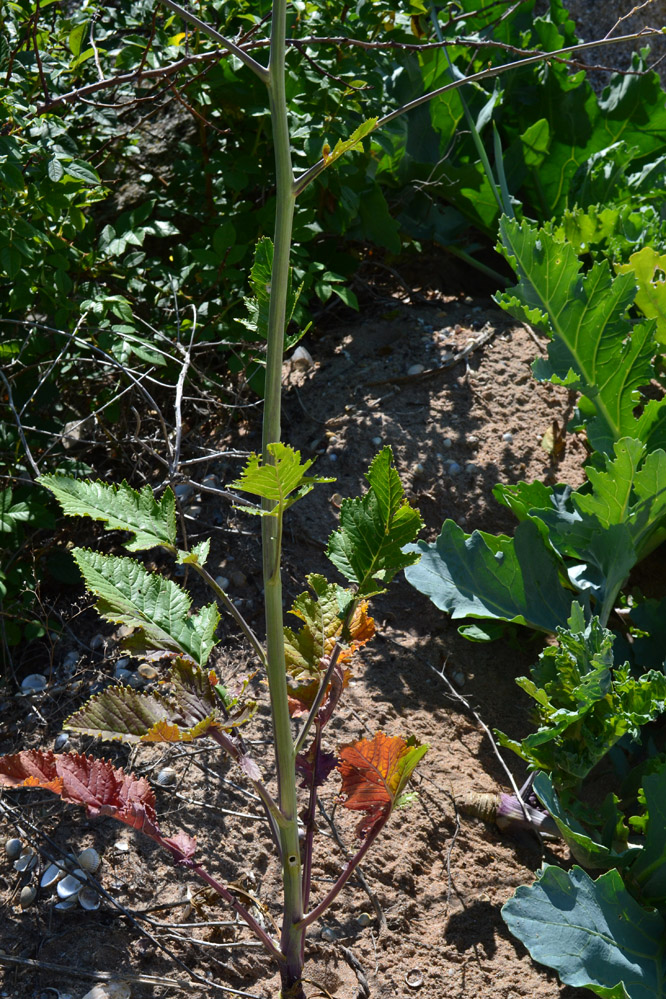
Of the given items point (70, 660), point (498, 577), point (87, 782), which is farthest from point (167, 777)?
point (498, 577)

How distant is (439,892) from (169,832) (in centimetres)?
55

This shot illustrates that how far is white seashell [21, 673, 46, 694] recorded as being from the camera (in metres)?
1.99

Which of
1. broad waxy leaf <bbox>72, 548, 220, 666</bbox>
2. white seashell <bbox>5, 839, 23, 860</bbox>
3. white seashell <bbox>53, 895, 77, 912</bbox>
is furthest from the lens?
white seashell <bbox>5, 839, 23, 860</bbox>

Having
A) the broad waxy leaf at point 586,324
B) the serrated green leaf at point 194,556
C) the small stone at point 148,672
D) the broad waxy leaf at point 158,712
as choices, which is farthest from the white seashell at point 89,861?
the broad waxy leaf at point 586,324

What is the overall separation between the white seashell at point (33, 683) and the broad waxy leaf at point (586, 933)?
3.89 ft

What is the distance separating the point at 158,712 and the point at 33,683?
921 millimetres

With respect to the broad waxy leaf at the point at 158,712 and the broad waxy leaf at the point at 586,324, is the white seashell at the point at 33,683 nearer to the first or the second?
the broad waxy leaf at the point at 158,712

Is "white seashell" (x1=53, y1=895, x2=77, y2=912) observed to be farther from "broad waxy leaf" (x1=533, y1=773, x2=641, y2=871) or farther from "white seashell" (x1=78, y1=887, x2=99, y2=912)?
"broad waxy leaf" (x1=533, y1=773, x2=641, y2=871)

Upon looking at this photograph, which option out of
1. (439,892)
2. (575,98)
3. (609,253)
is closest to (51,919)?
(439,892)

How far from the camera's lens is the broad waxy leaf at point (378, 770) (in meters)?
1.26

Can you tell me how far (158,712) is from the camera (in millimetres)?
1229

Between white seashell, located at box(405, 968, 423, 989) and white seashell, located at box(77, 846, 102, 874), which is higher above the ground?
white seashell, located at box(77, 846, 102, 874)

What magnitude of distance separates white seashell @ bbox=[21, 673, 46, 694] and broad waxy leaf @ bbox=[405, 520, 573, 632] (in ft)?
3.00

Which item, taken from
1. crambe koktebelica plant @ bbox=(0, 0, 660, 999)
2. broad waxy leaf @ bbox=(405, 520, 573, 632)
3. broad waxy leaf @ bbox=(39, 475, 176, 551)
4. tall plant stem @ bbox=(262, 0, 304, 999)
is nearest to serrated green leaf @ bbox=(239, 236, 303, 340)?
crambe koktebelica plant @ bbox=(0, 0, 660, 999)
